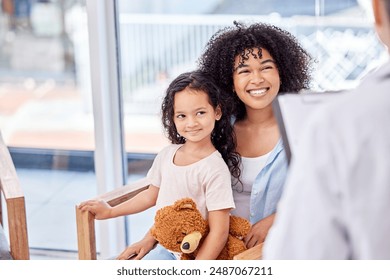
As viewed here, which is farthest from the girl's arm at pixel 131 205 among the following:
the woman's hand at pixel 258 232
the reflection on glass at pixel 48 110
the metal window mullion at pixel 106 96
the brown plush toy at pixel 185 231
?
the reflection on glass at pixel 48 110

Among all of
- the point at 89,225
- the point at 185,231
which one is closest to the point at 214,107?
the point at 185,231

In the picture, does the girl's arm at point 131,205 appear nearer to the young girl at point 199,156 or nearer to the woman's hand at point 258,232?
→ the young girl at point 199,156

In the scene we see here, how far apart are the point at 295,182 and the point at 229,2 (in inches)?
41.7

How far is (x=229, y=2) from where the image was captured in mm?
1720

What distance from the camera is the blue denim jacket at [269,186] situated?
51.0 inches

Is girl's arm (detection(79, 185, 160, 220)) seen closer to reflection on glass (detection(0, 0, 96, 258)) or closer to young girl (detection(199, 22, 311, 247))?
young girl (detection(199, 22, 311, 247))

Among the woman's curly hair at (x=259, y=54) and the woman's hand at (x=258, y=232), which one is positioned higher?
the woman's curly hair at (x=259, y=54)

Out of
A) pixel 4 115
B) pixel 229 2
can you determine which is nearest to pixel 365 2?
pixel 229 2

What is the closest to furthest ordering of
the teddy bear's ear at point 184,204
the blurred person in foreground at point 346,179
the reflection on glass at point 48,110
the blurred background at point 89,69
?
the blurred person in foreground at point 346,179, the teddy bear's ear at point 184,204, the blurred background at point 89,69, the reflection on glass at point 48,110

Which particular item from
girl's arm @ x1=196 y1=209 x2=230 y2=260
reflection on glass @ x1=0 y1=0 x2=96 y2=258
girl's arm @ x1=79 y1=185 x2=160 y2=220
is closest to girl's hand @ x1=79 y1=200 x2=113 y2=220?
→ girl's arm @ x1=79 y1=185 x2=160 y2=220

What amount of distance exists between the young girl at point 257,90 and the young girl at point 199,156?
44mm

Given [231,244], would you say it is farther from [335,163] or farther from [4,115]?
[4,115]

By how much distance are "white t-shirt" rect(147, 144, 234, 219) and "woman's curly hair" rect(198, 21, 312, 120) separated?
0.43 feet

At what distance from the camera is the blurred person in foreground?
693 mm
